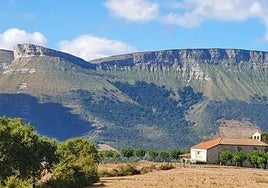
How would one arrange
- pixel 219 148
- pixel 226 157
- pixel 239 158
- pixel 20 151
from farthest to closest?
pixel 219 148 → pixel 226 157 → pixel 239 158 → pixel 20 151

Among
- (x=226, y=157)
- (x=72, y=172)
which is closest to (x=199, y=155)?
(x=226, y=157)

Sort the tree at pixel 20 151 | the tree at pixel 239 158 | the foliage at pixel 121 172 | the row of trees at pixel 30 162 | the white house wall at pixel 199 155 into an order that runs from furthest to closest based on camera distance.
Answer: the white house wall at pixel 199 155
the tree at pixel 239 158
the foliage at pixel 121 172
the tree at pixel 20 151
the row of trees at pixel 30 162

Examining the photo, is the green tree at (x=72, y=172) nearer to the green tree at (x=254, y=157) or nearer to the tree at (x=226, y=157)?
the green tree at (x=254, y=157)

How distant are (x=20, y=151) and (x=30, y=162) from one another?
2144 millimetres

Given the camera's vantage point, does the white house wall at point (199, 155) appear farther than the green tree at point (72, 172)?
Yes

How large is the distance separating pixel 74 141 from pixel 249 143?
72378mm

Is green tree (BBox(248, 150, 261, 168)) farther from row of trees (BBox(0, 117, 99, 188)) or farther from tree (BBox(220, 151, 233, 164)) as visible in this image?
row of trees (BBox(0, 117, 99, 188))

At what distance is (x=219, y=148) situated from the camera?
170125 mm

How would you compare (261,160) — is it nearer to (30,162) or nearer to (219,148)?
(219,148)

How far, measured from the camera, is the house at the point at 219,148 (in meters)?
168

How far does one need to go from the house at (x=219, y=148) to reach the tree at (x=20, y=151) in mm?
94333

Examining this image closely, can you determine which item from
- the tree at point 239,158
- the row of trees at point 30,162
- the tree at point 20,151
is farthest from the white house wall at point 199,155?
the tree at point 20,151

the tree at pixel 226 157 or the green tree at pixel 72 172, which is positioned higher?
the green tree at pixel 72 172

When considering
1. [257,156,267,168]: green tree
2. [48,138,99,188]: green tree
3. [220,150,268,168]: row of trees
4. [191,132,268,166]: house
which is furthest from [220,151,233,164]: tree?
[48,138,99,188]: green tree
